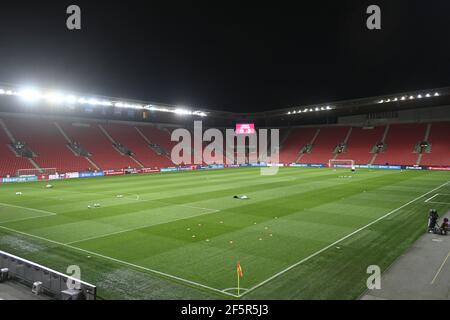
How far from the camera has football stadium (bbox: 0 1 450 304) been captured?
9594 millimetres

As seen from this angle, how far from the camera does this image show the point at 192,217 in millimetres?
18453

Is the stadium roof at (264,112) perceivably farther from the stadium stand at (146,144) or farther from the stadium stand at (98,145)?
the stadium stand at (146,144)

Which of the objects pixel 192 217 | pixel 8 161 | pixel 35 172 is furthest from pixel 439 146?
pixel 8 161

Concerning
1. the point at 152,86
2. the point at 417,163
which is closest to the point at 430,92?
the point at 417,163

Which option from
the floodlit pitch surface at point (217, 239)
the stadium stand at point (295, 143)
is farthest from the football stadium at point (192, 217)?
the stadium stand at point (295, 143)

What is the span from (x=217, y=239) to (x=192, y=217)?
14.6 ft

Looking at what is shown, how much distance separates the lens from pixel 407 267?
10766mm

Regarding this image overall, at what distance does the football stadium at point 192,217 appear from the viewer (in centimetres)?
959

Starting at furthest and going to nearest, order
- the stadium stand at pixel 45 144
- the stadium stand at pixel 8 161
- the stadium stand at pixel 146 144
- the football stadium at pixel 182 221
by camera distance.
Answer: the stadium stand at pixel 146 144 → the stadium stand at pixel 45 144 → the stadium stand at pixel 8 161 → the football stadium at pixel 182 221

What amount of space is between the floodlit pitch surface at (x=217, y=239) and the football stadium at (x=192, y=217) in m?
0.07

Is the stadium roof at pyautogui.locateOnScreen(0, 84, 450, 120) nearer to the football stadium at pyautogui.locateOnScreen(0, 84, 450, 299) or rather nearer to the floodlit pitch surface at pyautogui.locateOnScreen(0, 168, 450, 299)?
the football stadium at pyautogui.locateOnScreen(0, 84, 450, 299)

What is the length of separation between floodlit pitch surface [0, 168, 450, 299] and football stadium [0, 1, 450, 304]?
73 millimetres

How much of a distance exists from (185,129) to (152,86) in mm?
23547

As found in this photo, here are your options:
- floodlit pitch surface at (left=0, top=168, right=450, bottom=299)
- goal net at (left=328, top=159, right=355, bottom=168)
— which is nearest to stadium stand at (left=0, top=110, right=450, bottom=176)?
goal net at (left=328, top=159, right=355, bottom=168)
